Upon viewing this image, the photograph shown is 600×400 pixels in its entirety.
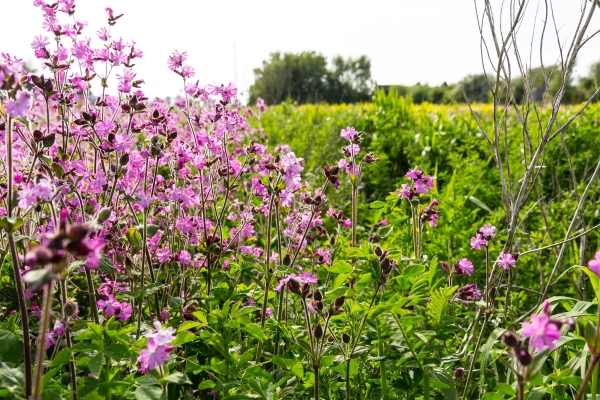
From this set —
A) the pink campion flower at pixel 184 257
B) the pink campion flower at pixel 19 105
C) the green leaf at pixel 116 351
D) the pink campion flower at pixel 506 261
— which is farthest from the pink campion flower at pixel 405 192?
the pink campion flower at pixel 19 105

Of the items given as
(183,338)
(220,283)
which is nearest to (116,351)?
(183,338)

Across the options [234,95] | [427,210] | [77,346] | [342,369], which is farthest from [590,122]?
[77,346]

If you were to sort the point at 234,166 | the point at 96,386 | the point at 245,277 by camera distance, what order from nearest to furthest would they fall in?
the point at 96,386 < the point at 245,277 < the point at 234,166

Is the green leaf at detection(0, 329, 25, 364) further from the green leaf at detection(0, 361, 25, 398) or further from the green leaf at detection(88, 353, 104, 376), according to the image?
the green leaf at detection(88, 353, 104, 376)

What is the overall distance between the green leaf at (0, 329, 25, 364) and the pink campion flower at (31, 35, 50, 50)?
108 cm

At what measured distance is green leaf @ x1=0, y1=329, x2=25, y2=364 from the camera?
1.58 meters

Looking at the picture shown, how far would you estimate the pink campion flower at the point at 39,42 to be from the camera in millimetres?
2074

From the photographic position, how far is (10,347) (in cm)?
159

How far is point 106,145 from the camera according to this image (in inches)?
76.2

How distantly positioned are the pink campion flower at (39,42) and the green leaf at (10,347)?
1.08 metres

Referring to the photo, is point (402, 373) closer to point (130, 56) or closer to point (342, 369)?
point (342, 369)

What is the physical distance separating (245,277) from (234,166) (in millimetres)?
528

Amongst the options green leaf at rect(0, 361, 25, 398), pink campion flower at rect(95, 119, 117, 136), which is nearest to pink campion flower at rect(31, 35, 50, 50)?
pink campion flower at rect(95, 119, 117, 136)

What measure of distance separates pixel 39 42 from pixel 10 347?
115 centimetres
